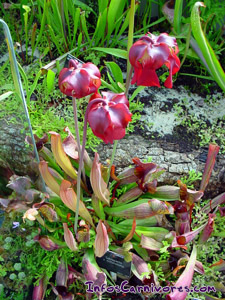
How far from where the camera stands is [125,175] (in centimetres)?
123

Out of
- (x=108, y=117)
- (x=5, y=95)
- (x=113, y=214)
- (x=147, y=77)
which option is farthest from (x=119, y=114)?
(x=113, y=214)

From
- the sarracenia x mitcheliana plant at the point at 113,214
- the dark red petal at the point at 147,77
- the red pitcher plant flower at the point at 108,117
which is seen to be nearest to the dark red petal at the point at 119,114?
the red pitcher plant flower at the point at 108,117

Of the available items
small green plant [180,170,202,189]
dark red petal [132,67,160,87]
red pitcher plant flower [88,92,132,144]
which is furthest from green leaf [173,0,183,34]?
red pitcher plant flower [88,92,132,144]

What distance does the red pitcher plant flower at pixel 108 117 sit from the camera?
2.21 ft

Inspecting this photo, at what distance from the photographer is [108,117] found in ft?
2.19

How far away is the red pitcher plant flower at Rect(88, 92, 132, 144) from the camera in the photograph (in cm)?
67

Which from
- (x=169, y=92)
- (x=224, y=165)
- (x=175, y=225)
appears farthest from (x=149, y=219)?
(x=169, y=92)

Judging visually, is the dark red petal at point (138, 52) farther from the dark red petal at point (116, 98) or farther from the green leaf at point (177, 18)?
the green leaf at point (177, 18)

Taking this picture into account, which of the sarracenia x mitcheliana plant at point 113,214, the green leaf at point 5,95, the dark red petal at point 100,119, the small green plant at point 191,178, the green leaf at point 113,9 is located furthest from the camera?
the green leaf at point 113,9

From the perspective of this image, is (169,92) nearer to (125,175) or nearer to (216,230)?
(125,175)

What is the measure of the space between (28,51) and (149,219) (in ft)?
3.58

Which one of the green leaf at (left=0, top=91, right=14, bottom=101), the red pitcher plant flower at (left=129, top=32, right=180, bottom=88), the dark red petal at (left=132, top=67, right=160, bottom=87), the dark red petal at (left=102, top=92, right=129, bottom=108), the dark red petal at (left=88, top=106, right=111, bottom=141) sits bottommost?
the green leaf at (left=0, top=91, right=14, bottom=101)

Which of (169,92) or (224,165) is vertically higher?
(169,92)

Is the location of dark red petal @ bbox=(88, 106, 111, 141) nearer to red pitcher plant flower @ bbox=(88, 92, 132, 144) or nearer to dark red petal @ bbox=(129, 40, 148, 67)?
red pitcher plant flower @ bbox=(88, 92, 132, 144)
